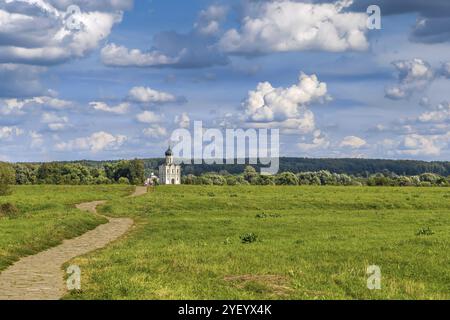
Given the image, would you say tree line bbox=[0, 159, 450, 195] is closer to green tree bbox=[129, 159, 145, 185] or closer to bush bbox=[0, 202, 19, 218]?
green tree bbox=[129, 159, 145, 185]

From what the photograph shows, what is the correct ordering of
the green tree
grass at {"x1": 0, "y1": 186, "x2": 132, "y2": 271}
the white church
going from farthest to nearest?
the white church, the green tree, grass at {"x1": 0, "y1": 186, "x2": 132, "y2": 271}

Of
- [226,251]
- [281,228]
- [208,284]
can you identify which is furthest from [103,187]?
[208,284]

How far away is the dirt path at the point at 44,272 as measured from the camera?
54.1ft

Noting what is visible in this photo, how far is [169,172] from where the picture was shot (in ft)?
624

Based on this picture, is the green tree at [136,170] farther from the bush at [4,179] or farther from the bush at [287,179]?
the bush at [4,179]

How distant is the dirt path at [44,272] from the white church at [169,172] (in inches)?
5975

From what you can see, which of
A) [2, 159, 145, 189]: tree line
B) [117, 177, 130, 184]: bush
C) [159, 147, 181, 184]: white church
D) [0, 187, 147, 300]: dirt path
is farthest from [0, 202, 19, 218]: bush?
[159, 147, 181, 184]: white church

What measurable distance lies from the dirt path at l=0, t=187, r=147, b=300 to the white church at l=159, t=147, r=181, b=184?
15175cm

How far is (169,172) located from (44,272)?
16990 centimetres

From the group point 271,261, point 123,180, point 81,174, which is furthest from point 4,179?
point 81,174

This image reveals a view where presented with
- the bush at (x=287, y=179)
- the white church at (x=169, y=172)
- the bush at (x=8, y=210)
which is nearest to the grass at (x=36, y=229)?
the bush at (x=8, y=210)

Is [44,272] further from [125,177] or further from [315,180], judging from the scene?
[125,177]

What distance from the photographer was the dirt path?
16500 millimetres
